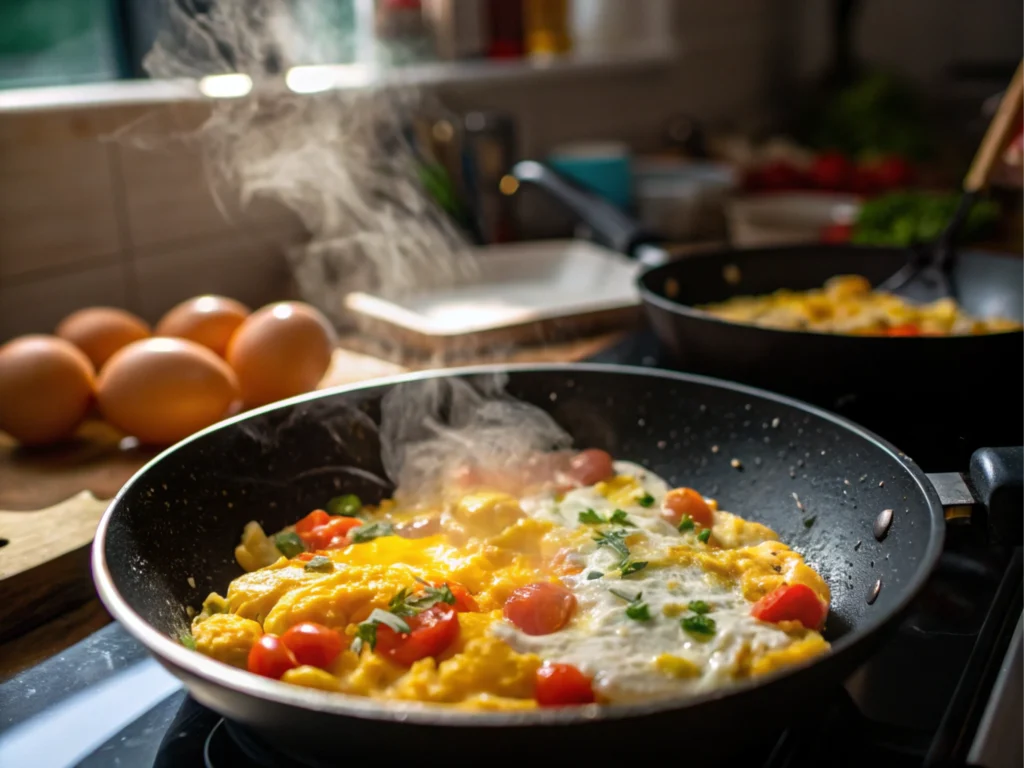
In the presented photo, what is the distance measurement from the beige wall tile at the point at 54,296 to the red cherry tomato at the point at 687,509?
4.58 feet

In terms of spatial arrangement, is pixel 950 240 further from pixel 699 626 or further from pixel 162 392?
pixel 162 392

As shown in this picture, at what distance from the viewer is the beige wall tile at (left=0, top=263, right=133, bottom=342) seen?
1927 mm

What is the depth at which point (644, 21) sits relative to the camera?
4.05m

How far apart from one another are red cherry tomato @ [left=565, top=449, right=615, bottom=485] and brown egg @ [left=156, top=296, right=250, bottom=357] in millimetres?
760

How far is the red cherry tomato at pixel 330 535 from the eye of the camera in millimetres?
1260

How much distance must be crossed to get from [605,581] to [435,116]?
2158mm

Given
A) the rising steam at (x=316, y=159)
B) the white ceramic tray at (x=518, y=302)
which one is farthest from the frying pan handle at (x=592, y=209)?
the rising steam at (x=316, y=159)

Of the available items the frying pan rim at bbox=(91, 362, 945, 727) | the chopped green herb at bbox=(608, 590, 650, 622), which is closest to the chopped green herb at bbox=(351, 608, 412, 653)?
the frying pan rim at bbox=(91, 362, 945, 727)

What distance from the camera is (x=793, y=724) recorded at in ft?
2.92

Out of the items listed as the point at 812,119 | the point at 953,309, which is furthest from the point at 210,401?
the point at 812,119

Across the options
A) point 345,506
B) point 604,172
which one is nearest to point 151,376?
point 345,506

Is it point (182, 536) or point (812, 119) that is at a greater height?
point (812, 119)

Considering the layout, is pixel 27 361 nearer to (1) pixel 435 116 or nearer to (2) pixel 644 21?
(1) pixel 435 116

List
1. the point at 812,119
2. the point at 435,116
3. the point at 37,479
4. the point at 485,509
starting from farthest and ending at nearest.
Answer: the point at 812,119
the point at 435,116
the point at 37,479
the point at 485,509
